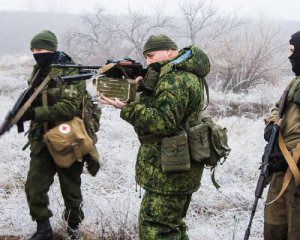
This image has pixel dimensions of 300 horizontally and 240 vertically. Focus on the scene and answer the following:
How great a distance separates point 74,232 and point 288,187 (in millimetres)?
1746

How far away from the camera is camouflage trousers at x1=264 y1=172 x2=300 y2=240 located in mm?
2742

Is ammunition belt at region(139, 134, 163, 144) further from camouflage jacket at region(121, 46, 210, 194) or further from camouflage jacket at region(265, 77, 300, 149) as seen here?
camouflage jacket at region(265, 77, 300, 149)

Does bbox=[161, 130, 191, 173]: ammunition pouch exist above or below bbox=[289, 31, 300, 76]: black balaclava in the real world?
below

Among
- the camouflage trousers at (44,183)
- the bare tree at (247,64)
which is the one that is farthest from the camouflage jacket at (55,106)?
the bare tree at (247,64)

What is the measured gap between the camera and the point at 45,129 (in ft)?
10.6

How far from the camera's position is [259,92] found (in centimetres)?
1238

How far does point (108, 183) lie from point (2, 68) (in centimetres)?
1908

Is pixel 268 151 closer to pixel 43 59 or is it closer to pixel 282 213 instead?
pixel 282 213

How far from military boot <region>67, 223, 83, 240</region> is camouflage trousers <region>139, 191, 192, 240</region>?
0.96 m

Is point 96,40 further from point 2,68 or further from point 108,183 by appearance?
point 108,183

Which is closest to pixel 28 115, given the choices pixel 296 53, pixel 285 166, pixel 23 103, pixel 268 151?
pixel 23 103

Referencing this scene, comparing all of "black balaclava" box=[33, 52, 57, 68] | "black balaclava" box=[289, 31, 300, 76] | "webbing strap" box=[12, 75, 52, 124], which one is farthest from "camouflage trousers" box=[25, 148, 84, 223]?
"black balaclava" box=[289, 31, 300, 76]

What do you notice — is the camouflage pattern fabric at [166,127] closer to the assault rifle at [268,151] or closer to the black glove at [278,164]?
the assault rifle at [268,151]

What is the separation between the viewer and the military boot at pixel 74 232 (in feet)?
11.0
